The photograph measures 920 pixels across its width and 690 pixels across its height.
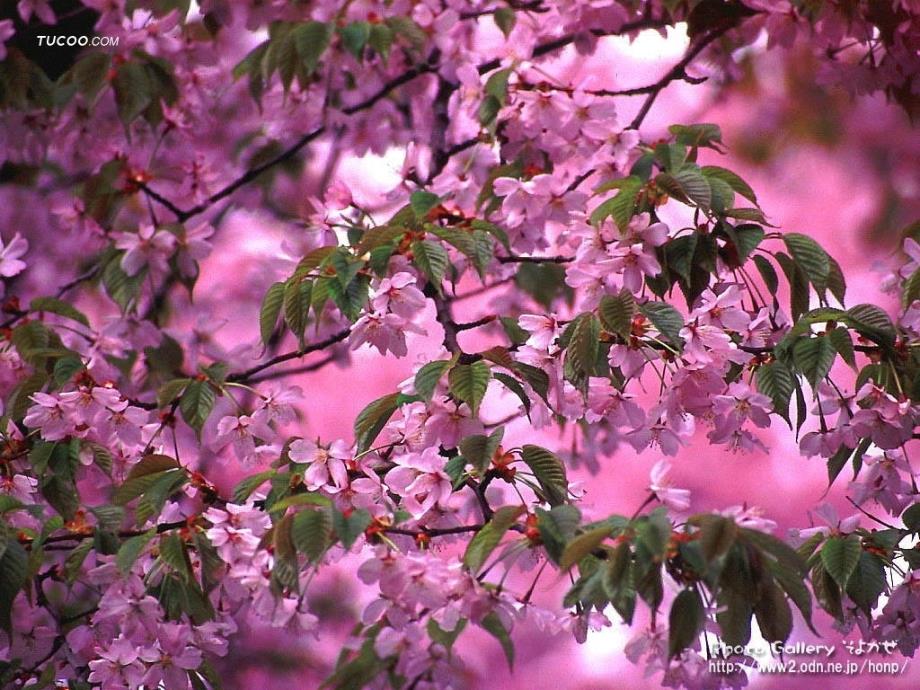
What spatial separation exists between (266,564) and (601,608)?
0.31 m

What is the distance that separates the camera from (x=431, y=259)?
110 cm

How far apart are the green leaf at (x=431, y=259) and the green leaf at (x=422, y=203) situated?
0.39ft

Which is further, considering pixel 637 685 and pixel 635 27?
pixel 637 685

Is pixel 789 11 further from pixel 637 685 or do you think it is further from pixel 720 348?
pixel 637 685

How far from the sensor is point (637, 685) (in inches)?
101

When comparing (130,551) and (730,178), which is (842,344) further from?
(130,551)

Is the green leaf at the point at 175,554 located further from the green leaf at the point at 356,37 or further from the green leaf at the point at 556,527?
the green leaf at the point at 356,37

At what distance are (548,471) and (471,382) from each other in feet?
0.36

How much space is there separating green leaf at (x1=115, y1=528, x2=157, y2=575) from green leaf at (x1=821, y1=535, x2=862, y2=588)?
0.64 m

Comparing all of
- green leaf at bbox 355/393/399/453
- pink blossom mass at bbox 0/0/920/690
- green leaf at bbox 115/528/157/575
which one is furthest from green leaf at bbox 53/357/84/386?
green leaf at bbox 355/393/399/453

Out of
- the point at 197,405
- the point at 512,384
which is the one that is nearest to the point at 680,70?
the point at 512,384

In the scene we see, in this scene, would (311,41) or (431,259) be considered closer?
(431,259)

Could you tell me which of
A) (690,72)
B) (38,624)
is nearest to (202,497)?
(38,624)

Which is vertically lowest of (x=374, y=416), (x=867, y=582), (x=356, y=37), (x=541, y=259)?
(x=867, y=582)
